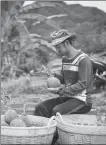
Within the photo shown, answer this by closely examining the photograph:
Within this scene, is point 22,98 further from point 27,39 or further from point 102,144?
point 102,144

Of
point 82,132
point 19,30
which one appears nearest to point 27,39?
point 19,30

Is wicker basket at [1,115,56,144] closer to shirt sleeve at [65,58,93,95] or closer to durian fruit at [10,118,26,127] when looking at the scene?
durian fruit at [10,118,26,127]

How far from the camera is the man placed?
2.89 metres

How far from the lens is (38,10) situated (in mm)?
4039

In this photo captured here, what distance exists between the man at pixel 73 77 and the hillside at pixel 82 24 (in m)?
0.92

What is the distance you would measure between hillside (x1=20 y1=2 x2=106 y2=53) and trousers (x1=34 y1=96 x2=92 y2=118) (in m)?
1.02

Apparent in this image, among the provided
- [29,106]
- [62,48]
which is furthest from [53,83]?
[29,106]

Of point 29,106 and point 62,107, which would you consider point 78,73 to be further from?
point 29,106

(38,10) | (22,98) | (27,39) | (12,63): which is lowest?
(22,98)

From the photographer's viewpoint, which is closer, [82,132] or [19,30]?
[82,132]

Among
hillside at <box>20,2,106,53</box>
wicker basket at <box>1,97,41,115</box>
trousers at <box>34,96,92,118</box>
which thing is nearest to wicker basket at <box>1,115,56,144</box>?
trousers at <box>34,96,92,118</box>

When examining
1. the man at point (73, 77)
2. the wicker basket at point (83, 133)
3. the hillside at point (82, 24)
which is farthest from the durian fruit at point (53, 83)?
the hillside at point (82, 24)

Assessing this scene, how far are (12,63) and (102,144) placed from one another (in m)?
2.04

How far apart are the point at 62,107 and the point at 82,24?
1.37 m
